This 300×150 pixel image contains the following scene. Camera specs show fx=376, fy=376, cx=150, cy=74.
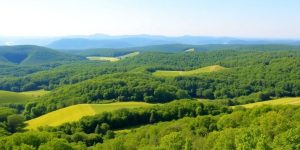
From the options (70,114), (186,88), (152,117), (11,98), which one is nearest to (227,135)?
(152,117)

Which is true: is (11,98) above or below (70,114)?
below

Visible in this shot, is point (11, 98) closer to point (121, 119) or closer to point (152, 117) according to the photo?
point (121, 119)

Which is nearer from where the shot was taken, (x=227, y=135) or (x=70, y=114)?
(x=227, y=135)

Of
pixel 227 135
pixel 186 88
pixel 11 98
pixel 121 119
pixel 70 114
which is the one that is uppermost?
pixel 227 135

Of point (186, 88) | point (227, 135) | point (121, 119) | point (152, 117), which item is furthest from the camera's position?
point (186, 88)

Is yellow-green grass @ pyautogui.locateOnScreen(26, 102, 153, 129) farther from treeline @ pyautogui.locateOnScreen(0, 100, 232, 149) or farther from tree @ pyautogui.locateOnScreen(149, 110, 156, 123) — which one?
tree @ pyautogui.locateOnScreen(149, 110, 156, 123)

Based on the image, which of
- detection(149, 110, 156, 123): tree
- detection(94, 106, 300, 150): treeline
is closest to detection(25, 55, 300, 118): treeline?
detection(149, 110, 156, 123): tree

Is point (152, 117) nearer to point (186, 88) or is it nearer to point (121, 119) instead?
point (121, 119)

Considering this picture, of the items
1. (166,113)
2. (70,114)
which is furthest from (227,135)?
(70,114)

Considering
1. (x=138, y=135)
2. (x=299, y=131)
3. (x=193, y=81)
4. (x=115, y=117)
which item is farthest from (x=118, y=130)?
(x=193, y=81)

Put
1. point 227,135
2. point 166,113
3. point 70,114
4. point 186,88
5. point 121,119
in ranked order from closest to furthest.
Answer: point 227,135 → point 121,119 → point 166,113 → point 70,114 → point 186,88

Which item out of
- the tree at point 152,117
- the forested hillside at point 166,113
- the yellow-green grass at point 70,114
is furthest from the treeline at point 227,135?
the yellow-green grass at point 70,114
